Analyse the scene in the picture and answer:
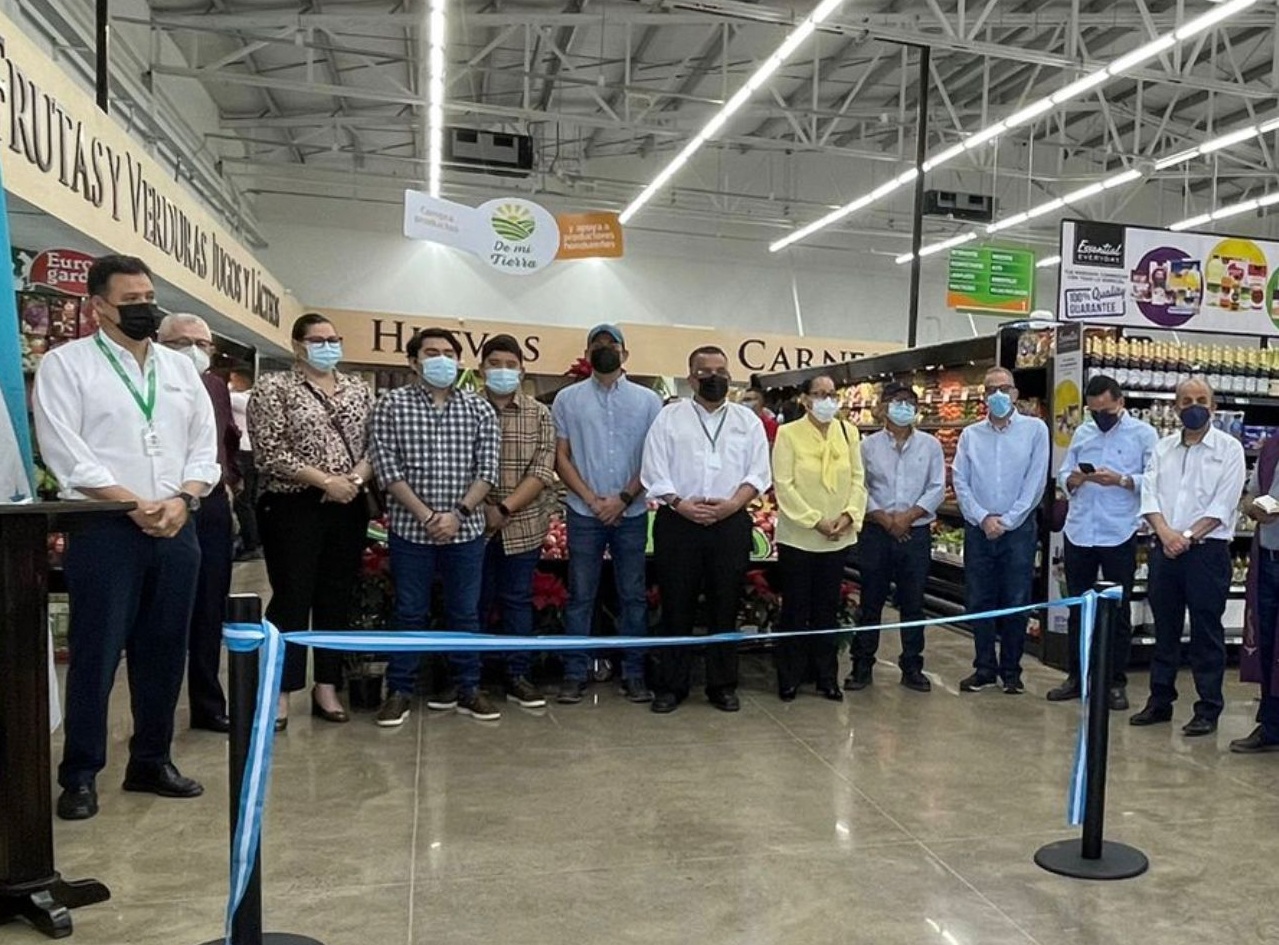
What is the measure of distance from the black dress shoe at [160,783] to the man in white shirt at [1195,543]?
3.97 metres

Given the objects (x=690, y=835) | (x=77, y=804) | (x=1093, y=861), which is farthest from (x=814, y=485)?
(x=77, y=804)

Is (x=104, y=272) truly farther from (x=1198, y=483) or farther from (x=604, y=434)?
(x=1198, y=483)

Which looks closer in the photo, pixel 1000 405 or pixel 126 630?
pixel 126 630

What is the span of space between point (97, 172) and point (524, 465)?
9.86 ft

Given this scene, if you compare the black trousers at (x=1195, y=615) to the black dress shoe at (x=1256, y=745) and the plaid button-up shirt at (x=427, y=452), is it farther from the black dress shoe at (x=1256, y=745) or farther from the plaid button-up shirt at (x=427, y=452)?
the plaid button-up shirt at (x=427, y=452)

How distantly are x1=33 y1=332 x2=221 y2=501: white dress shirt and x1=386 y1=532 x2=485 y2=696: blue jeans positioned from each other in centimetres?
105

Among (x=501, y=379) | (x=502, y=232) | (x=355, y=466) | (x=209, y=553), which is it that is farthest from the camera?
(x=502, y=232)

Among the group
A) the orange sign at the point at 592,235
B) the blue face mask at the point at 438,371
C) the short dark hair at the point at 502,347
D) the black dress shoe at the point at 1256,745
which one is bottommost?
the black dress shoe at the point at 1256,745

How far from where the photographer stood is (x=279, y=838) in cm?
305

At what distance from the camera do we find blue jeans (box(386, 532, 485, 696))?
4.20 meters

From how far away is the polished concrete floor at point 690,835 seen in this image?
8.43ft

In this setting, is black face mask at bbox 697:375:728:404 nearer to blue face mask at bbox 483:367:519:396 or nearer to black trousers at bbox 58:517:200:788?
blue face mask at bbox 483:367:519:396

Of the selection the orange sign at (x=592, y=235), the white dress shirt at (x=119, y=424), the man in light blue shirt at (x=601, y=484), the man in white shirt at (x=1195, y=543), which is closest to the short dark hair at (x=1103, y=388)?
the man in white shirt at (x=1195, y=543)

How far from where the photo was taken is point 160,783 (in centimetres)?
336
